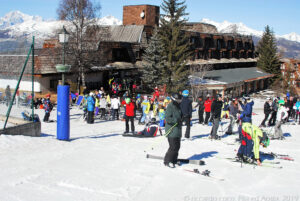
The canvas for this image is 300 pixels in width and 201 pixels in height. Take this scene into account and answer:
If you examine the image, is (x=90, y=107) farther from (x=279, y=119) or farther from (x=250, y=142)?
(x=250, y=142)

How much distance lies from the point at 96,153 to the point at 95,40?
2202cm

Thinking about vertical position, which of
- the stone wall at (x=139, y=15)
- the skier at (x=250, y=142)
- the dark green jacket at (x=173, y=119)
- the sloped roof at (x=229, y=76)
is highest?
the stone wall at (x=139, y=15)

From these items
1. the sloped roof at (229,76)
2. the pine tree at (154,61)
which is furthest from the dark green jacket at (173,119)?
the sloped roof at (229,76)

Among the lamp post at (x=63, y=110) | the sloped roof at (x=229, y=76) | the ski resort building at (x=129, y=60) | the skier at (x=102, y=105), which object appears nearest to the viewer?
the lamp post at (x=63, y=110)

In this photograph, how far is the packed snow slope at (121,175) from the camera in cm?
580

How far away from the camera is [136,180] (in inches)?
260

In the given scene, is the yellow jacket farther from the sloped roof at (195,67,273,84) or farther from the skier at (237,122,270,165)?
the sloped roof at (195,67,273,84)

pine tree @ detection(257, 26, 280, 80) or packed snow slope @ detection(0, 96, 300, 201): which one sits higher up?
pine tree @ detection(257, 26, 280, 80)

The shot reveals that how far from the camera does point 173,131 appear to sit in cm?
765

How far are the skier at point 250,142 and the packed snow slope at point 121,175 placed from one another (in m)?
0.29

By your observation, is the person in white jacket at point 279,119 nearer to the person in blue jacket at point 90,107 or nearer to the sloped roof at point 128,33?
the person in blue jacket at point 90,107

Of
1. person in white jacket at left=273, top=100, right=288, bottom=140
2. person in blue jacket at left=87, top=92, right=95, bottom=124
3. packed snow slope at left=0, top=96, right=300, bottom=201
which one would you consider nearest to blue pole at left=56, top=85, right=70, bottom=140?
packed snow slope at left=0, top=96, right=300, bottom=201

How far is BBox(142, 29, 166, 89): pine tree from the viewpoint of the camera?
105 feet

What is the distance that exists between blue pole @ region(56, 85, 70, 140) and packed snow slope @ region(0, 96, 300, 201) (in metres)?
0.48
